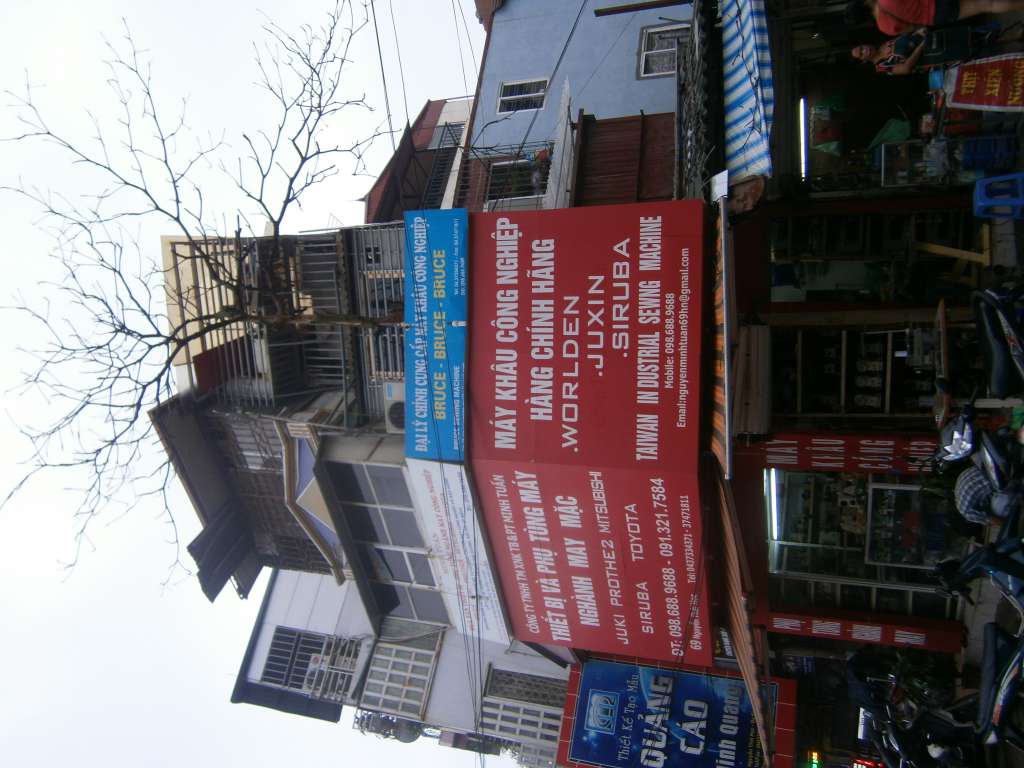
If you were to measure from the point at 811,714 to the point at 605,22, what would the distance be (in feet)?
45.5

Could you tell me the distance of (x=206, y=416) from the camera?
992 cm

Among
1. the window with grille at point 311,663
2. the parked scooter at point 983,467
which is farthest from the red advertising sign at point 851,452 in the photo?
the window with grille at point 311,663

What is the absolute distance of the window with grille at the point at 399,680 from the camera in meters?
12.0

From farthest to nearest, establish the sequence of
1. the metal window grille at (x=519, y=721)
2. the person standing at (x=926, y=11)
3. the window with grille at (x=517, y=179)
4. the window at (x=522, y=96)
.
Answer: the window at (x=522, y=96), the metal window grille at (x=519, y=721), the window with grille at (x=517, y=179), the person standing at (x=926, y=11)

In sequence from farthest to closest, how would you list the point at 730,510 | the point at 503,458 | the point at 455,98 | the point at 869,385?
1. the point at 455,98
2. the point at 869,385
3. the point at 503,458
4. the point at 730,510

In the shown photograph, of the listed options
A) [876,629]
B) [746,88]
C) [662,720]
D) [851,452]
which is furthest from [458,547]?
[746,88]

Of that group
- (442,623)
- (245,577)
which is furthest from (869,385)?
(245,577)

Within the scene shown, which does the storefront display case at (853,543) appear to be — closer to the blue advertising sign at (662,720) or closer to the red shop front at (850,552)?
the red shop front at (850,552)

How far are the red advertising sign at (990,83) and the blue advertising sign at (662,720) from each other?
8.84 metres

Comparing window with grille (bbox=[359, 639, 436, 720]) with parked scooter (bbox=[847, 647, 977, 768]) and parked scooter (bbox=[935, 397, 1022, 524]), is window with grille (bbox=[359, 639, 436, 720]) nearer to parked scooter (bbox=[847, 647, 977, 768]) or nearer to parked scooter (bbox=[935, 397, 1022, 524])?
parked scooter (bbox=[847, 647, 977, 768])

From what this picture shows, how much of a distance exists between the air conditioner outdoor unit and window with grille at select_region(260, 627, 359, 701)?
20.4ft

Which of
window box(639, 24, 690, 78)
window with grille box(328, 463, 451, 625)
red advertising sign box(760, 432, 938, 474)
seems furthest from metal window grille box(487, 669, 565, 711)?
window box(639, 24, 690, 78)

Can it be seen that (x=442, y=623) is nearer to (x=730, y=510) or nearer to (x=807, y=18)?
(x=730, y=510)

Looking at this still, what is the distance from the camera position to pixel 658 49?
11.9 metres
